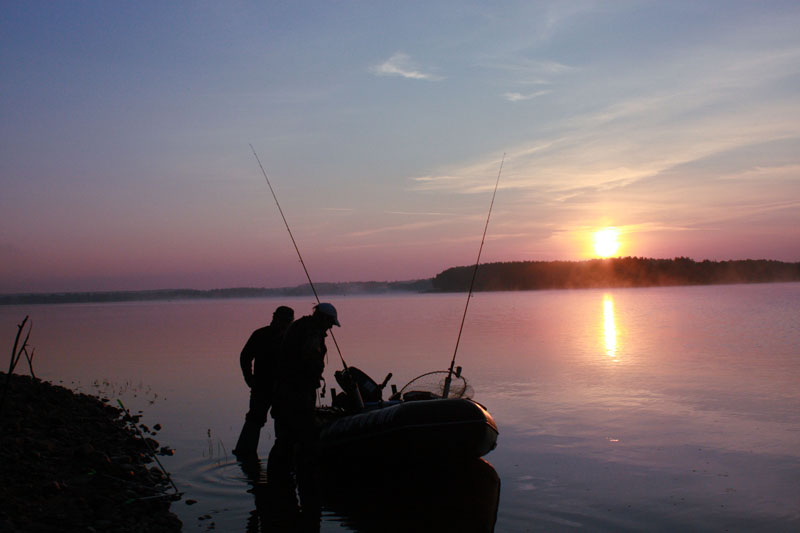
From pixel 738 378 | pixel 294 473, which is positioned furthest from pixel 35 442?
pixel 738 378

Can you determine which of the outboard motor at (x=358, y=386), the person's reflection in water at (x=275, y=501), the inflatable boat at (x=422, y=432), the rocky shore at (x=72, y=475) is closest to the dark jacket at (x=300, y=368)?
the inflatable boat at (x=422, y=432)

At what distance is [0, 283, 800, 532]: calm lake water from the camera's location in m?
7.23

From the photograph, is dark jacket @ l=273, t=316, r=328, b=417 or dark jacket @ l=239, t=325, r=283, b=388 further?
dark jacket @ l=239, t=325, r=283, b=388

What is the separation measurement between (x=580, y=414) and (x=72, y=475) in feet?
25.6

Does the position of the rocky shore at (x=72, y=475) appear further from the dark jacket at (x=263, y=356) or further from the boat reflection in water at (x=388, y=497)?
the dark jacket at (x=263, y=356)

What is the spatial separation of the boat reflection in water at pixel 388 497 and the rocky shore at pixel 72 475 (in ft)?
3.43

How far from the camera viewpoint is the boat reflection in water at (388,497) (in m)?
6.97

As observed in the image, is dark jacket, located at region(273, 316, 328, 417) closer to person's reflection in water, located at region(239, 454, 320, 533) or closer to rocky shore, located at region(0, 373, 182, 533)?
person's reflection in water, located at region(239, 454, 320, 533)

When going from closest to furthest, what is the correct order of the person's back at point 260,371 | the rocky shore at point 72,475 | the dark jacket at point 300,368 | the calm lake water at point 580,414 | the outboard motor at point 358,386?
the rocky shore at point 72,475 < the calm lake water at point 580,414 < the dark jacket at point 300,368 < the outboard motor at point 358,386 < the person's back at point 260,371

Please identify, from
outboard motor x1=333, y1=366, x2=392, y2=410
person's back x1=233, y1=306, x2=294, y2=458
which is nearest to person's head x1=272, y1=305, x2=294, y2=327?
person's back x1=233, y1=306, x2=294, y2=458

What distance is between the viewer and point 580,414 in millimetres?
12086

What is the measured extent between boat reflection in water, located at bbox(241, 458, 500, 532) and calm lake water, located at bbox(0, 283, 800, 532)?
17 centimetres

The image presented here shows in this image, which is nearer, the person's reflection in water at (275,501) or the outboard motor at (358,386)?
the person's reflection in water at (275,501)

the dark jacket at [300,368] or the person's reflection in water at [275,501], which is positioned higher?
the dark jacket at [300,368]
